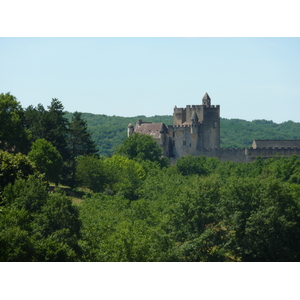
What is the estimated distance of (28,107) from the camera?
66312mm

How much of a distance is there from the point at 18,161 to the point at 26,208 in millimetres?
6035

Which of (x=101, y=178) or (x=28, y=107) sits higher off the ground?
(x=28, y=107)

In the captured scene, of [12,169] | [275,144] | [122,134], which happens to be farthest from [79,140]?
[122,134]

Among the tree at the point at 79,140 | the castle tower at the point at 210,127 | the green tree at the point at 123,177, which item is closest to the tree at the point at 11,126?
the green tree at the point at 123,177

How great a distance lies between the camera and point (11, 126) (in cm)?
5341

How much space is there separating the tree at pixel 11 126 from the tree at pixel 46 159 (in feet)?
4.08

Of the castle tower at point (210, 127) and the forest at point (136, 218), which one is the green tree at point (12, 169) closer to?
the forest at point (136, 218)

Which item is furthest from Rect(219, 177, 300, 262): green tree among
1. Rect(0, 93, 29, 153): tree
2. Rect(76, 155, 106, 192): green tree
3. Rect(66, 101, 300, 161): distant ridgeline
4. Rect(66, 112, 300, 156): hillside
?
Rect(66, 112, 300, 156): hillside

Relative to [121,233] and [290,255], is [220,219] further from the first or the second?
[121,233]

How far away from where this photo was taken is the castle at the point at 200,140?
3659 inches

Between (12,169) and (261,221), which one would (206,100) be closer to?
(261,221)

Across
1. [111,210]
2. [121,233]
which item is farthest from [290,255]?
[111,210]

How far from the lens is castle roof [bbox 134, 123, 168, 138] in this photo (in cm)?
9188

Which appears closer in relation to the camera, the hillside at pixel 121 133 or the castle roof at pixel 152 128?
the castle roof at pixel 152 128
